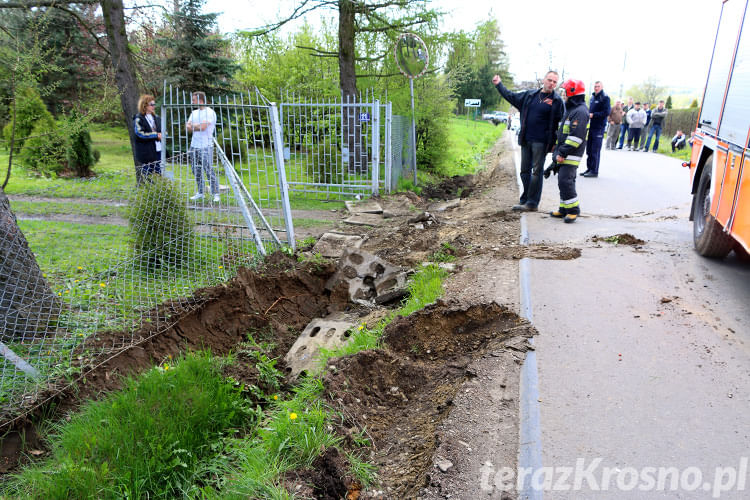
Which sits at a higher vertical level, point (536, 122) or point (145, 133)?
point (536, 122)

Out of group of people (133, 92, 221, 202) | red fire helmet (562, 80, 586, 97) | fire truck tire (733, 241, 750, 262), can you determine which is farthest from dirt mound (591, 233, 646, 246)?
group of people (133, 92, 221, 202)

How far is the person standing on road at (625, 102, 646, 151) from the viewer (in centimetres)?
2057

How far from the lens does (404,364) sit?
12.3 ft

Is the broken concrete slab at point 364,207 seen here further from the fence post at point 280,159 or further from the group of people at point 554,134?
the fence post at point 280,159

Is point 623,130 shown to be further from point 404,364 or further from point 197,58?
point 404,364

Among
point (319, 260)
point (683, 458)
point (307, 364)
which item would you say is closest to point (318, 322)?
point (307, 364)

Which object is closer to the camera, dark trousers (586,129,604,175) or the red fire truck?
the red fire truck

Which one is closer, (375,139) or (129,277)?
(129,277)

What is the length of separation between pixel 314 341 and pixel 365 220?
4.56m

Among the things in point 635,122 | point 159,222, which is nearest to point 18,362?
point 159,222

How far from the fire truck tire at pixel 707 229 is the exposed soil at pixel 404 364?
4.75 ft

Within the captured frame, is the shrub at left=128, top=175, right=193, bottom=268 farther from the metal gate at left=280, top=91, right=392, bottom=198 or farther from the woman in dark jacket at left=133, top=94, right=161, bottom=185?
the metal gate at left=280, top=91, right=392, bottom=198

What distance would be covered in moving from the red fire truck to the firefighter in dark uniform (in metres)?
1.47

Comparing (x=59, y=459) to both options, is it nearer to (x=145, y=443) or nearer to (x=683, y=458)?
(x=145, y=443)
